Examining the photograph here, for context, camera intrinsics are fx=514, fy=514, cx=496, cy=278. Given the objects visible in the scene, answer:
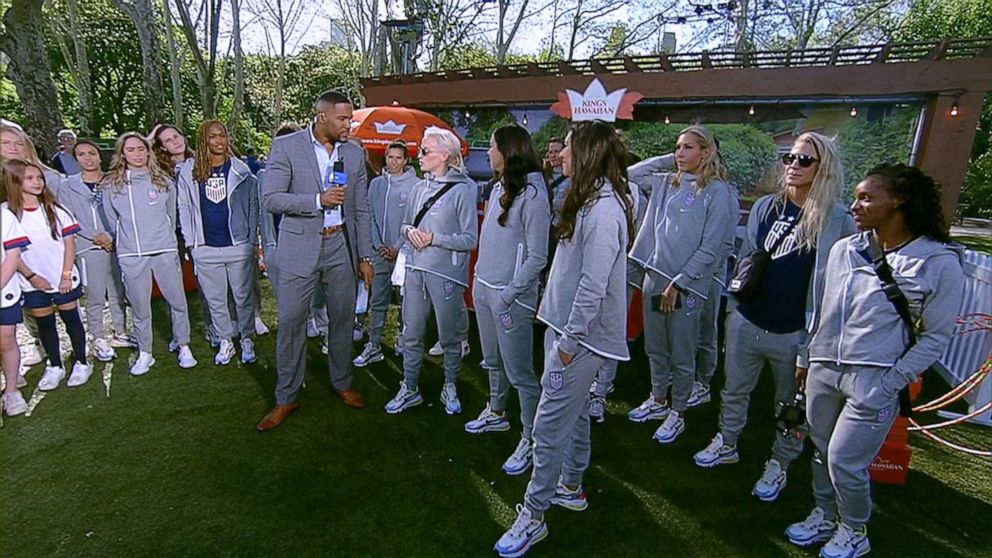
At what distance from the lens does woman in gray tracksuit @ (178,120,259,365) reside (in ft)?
12.6

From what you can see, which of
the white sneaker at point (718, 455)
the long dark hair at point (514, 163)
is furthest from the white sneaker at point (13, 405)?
the white sneaker at point (718, 455)

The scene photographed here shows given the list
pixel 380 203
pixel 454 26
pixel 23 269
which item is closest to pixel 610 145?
pixel 380 203

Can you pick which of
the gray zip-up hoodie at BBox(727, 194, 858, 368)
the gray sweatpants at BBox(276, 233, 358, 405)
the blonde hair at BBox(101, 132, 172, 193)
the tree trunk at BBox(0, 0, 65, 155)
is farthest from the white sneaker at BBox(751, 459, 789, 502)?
the tree trunk at BBox(0, 0, 65, 155)

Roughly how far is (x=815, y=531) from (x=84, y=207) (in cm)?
509

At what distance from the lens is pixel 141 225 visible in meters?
3.78

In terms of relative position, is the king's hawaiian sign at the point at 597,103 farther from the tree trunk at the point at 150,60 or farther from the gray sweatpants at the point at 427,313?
the tree trunk at the point at 150,60

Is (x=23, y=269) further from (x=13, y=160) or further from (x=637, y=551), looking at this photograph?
(x=637, y=551)

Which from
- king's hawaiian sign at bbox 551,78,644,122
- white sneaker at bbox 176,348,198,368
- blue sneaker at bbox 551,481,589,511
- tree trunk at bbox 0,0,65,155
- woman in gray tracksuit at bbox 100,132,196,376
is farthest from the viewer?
king's hawaiian sign at bbox 551,78,644,122

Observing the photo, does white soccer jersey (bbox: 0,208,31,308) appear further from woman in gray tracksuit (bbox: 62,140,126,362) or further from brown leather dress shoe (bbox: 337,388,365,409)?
brown leather dress shoe (bbox: 337,388,365,409)

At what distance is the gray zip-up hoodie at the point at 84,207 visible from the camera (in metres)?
3.85

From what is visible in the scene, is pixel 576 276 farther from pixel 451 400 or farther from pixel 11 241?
pixel 11 241

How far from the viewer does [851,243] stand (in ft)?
6.75

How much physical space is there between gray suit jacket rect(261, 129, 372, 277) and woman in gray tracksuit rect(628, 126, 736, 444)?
1984mm

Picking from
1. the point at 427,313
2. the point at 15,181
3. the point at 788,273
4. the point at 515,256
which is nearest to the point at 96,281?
the point at 15,181
